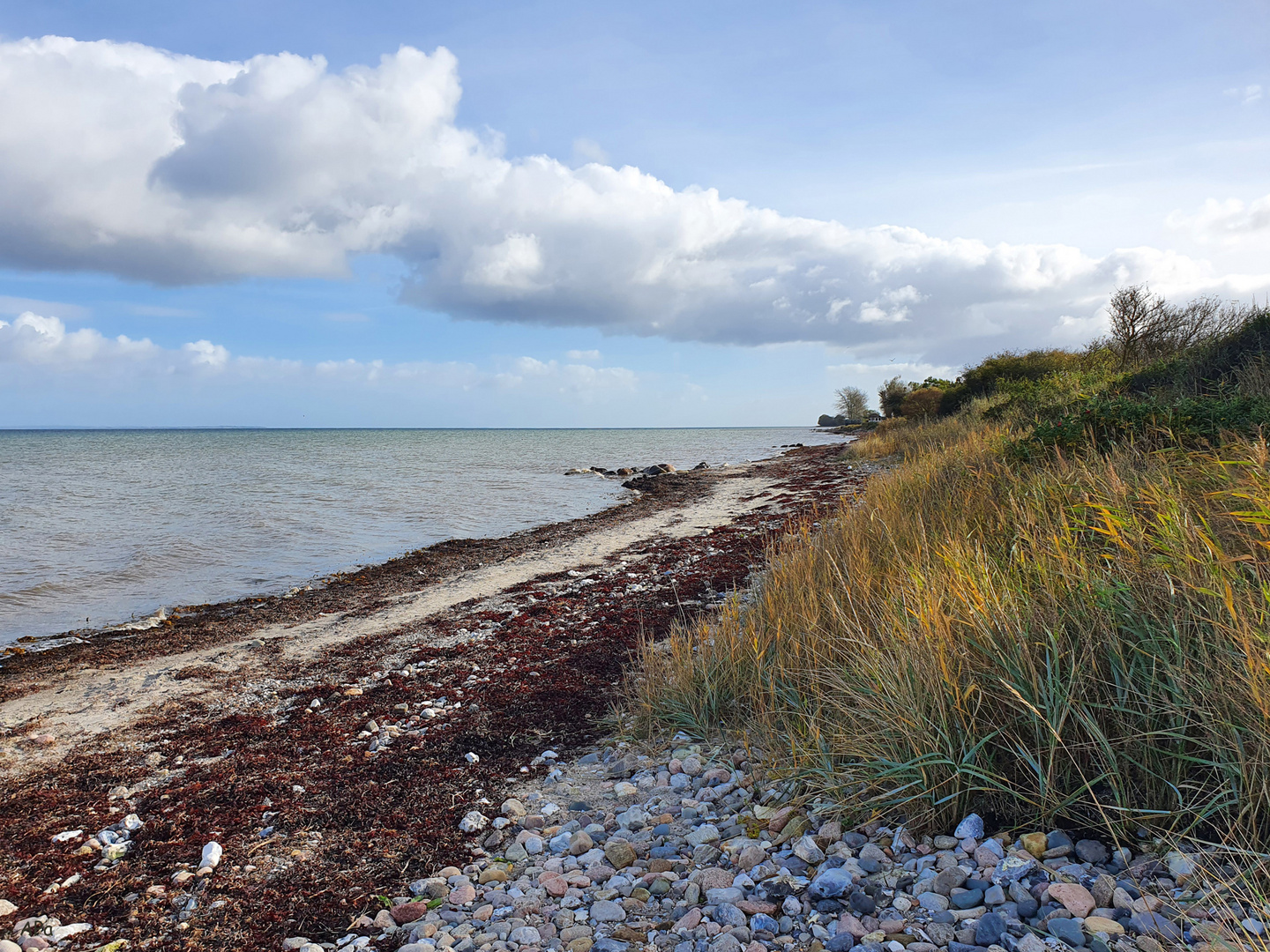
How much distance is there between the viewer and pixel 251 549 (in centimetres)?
1481

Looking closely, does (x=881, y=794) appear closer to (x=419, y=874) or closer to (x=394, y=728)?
(x=419, y=874)

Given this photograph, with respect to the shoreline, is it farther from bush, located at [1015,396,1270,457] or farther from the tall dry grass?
bush, located at [1015,396,1270,457]

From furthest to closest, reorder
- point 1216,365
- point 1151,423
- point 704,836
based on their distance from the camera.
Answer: point 1216,365, point 1151,423, point 704,836

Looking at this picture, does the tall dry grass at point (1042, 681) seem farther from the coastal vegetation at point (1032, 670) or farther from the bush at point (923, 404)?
the bush at point (923, 404)

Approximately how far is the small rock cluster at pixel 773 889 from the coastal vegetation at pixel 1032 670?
7.9 inches

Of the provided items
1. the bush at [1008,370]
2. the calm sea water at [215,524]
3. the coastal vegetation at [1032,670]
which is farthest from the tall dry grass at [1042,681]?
the bush at [1008,370]

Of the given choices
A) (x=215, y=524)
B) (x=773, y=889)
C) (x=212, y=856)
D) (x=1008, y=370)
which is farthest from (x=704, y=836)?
(x=1008, y=370)

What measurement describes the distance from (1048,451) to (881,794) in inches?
292

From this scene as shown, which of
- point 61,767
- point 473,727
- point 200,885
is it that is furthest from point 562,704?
point 61,767

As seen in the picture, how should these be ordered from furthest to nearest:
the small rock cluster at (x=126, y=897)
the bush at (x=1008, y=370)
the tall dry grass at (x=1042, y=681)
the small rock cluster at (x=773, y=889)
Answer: the bush at (x=1008, y=370) → the small rock cluster at (x=126, y=897) → the tall dry grass at (x=1042, y=681) → the small rock cluster at (x=773, y=889)

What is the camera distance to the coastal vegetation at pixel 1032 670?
272cm

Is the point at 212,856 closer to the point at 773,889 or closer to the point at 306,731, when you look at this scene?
the point at 306,731

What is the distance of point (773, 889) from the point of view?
2.80 meters

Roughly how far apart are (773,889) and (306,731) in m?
→ 4.53
